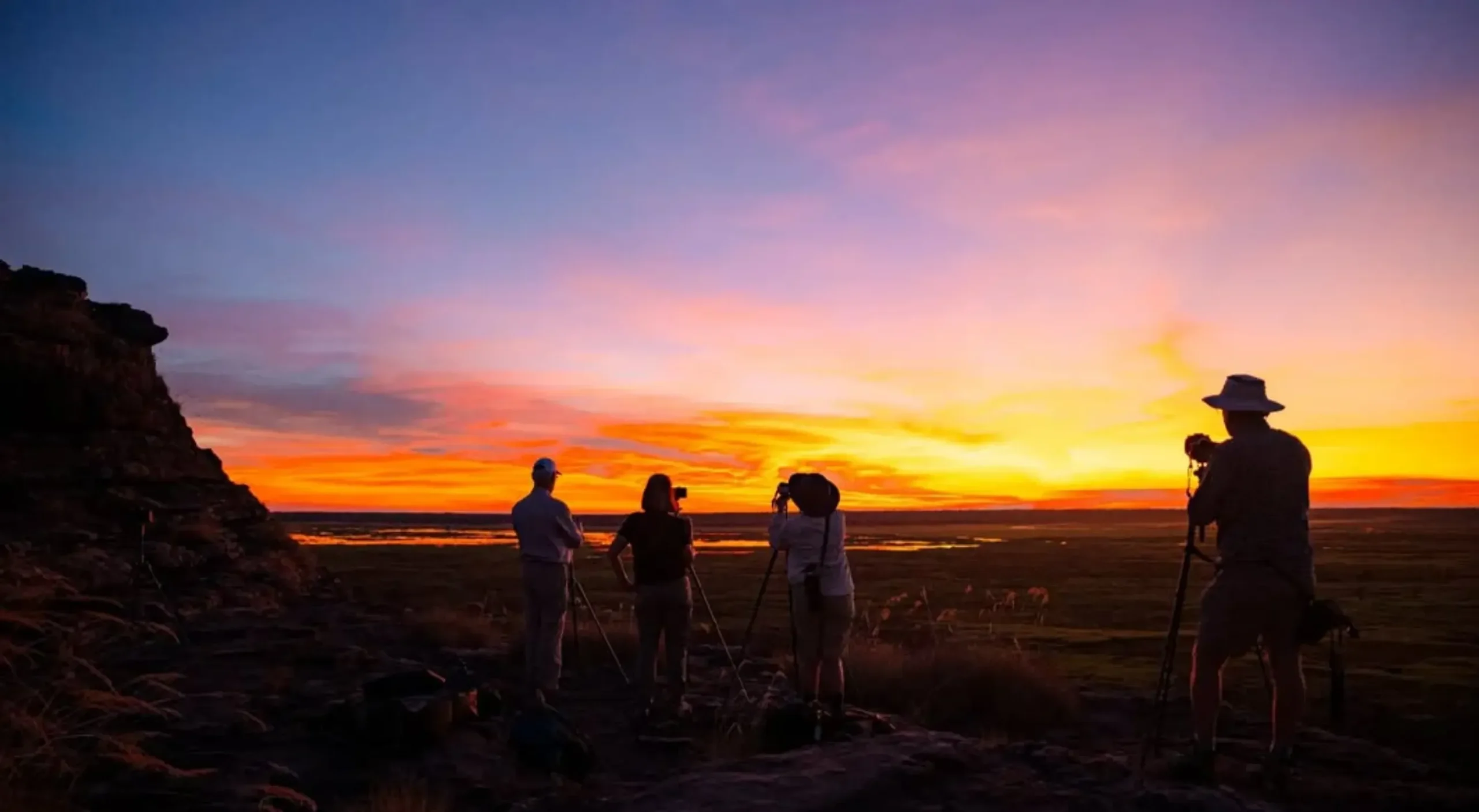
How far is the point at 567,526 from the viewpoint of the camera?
9.66 meters

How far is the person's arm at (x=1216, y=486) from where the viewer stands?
632cm

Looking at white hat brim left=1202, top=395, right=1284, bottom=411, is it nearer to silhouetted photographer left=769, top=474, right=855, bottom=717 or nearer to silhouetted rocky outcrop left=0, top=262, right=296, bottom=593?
silhouetted photographer left=769, top=474, right=855, bottom=717

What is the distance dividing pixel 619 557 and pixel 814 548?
6.96 feet

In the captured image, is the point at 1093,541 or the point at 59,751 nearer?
the point at 59,751

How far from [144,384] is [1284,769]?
1848 cm

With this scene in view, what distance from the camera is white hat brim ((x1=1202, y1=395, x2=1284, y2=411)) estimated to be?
6430mm

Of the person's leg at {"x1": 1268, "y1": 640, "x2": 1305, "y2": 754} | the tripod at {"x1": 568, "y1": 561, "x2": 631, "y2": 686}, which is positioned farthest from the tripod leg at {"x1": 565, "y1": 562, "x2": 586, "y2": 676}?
the person's leg at {"x1": 1268, "y1": 640, "x2": 1305, "y2": 754}

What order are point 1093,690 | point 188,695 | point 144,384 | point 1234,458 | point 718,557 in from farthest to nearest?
1. point 718,557
2. point 144,384
3. point 1093,690
4. point 188,695
5. point 1234,458

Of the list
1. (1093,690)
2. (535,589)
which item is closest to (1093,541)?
(1093,690)

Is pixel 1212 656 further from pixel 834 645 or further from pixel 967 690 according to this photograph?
pixel 967 690

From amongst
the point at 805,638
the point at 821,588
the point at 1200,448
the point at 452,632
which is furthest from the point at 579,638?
the point at 1200,448

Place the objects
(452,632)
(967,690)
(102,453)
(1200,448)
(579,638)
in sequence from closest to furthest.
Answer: (1200,448)
(967,690)
(452,632)
(579,638)
(102,453)

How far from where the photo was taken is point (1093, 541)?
75.3 m

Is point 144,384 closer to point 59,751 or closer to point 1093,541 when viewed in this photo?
point 59,751
